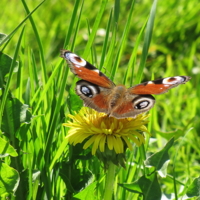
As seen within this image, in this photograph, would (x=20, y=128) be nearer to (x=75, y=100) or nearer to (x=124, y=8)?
(x=75, y=100)

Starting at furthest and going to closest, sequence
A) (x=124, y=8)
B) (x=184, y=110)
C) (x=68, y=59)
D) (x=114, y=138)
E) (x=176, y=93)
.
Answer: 1. (x=124, y=8)
2. (x=176, y=93)
3. (x=184, y=110)
4. (x=68, y=59)
5. (x=114, y=138)

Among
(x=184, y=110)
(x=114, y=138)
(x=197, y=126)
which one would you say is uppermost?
(x=184, y=110)

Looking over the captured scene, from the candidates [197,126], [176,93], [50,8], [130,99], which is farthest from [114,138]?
[50,8]

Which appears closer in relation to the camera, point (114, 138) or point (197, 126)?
point (114, 138)

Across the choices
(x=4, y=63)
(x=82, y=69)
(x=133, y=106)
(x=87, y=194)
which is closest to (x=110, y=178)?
(x=87, y=194)

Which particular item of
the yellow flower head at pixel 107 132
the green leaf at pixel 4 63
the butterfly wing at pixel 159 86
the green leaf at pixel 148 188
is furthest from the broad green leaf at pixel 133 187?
the green leaf at pixel 4 63

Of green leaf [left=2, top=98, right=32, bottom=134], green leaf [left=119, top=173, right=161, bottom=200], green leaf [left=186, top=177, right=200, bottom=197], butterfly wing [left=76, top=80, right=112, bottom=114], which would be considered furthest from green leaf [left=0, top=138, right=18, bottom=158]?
green leaf [left=186, top=177, right=200, bottom=197]
